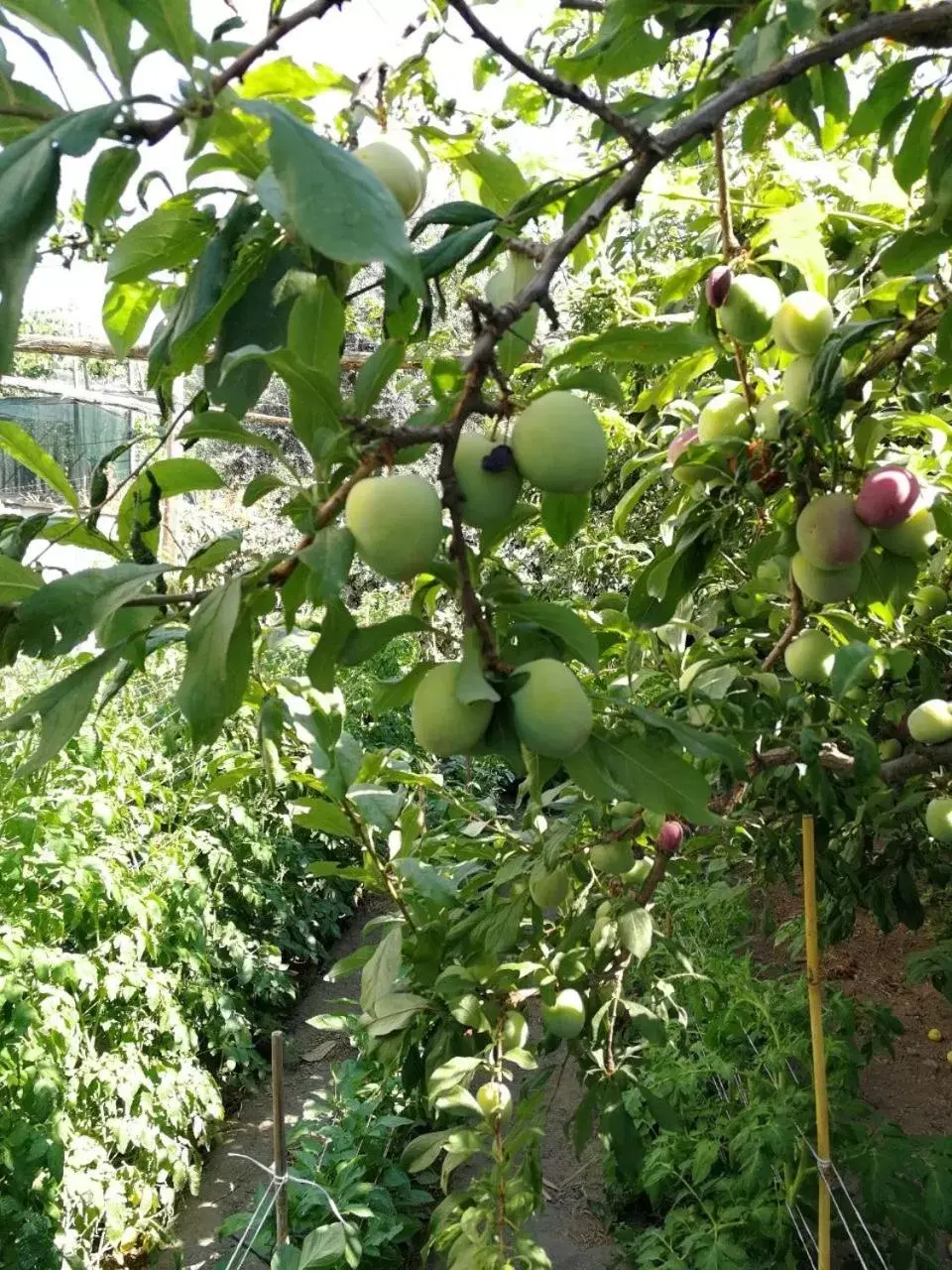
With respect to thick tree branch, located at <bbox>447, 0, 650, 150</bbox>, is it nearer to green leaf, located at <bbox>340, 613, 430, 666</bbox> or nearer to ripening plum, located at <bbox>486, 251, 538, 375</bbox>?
ripening plum, located at <bbox>486, 251, 538, 375</bbox>

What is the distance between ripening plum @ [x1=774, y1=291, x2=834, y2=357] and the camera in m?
1.04

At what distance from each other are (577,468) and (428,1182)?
2884 millimetres

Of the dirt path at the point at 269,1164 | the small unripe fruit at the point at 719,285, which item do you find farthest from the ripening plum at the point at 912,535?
the dirt path at the point at 269,1164

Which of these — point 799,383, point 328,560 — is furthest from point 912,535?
point 328,560

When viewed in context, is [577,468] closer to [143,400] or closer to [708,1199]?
[708,1199]

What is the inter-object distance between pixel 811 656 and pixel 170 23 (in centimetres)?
106

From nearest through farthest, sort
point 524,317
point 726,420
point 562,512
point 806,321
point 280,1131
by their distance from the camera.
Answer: point 524,317 < point 562,512 < point 806,321 < point 726,420 < point 280,1131

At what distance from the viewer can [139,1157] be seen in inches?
112

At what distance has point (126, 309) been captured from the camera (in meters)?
0.84

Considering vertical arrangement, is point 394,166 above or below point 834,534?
above

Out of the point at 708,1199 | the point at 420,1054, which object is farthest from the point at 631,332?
the point at 708,1199

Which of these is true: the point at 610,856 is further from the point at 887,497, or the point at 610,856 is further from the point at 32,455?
the point at 32,455

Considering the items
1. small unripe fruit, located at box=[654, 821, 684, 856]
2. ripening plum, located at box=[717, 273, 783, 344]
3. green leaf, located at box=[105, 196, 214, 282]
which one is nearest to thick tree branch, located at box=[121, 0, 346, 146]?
green leaf, located at box=[105, 196, 214, 282]

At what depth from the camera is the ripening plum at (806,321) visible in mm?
1043
